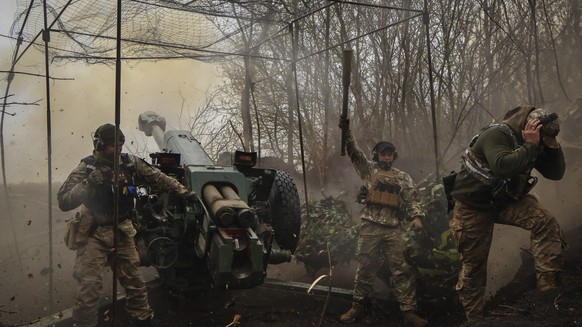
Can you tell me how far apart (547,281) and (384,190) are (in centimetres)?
205

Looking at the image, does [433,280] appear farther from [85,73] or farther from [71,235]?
[85,73]

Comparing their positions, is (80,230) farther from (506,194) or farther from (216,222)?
(506,194)

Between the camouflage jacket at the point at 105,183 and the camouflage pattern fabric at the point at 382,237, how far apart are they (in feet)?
6.41

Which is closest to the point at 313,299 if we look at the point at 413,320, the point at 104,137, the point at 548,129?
the point at 413,320

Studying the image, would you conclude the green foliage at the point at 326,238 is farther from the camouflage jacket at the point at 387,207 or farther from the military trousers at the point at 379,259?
the camouflage jacket at the point at 387,207

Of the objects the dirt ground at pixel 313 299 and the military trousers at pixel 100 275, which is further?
the military trousers at pixel 100 275

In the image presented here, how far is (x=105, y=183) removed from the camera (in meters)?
4.60

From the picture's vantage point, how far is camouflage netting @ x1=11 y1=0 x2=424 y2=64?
5679 mm

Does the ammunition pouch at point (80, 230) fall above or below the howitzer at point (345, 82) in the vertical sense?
below

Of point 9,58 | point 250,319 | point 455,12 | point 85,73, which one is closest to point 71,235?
point 250,319

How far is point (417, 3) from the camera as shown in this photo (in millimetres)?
9703

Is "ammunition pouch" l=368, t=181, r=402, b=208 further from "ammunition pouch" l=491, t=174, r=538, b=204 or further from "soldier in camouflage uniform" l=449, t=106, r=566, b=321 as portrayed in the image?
"ammunition pouch" l=491, t=174, r=538, b=204

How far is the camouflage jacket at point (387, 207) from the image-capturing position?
525cm

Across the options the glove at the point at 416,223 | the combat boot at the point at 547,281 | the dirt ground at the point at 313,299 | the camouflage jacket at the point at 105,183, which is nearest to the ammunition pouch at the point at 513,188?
the combat boot at the point at 547,281
